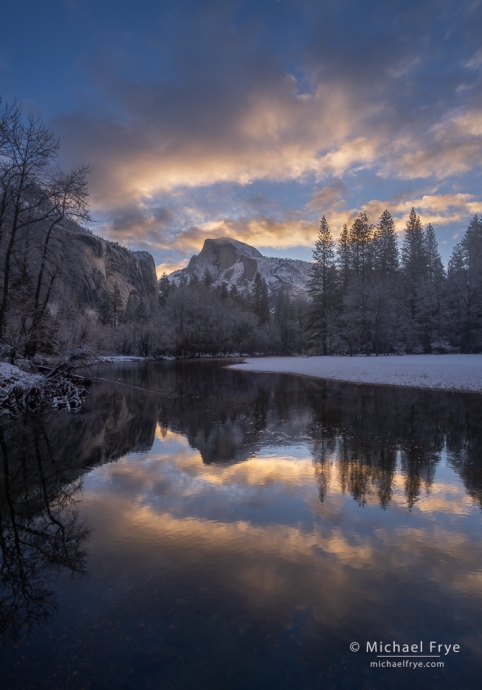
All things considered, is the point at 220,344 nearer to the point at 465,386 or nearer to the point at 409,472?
the point at 465,386

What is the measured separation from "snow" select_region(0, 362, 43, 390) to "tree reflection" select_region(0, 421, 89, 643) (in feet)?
26.6

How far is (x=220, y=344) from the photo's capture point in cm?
8456

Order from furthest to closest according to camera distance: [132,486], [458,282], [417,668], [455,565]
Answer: [458,282], [132,486], [455,565], [417,668]

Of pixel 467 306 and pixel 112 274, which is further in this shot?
pixel 112 274

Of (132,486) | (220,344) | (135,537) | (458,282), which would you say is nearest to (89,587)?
(135,537)

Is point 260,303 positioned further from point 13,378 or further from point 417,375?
point 13,378

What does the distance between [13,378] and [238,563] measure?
15.8 m

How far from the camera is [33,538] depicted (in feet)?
17.3

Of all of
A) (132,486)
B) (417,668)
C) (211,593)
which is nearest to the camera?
(417,668)

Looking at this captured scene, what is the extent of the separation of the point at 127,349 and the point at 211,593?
271ft

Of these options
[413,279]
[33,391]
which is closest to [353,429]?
[33,391]

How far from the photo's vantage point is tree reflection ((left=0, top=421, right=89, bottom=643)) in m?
3.87

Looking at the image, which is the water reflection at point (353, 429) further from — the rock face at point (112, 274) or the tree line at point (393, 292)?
the rock face at point (112, 274)

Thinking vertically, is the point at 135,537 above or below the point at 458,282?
below
